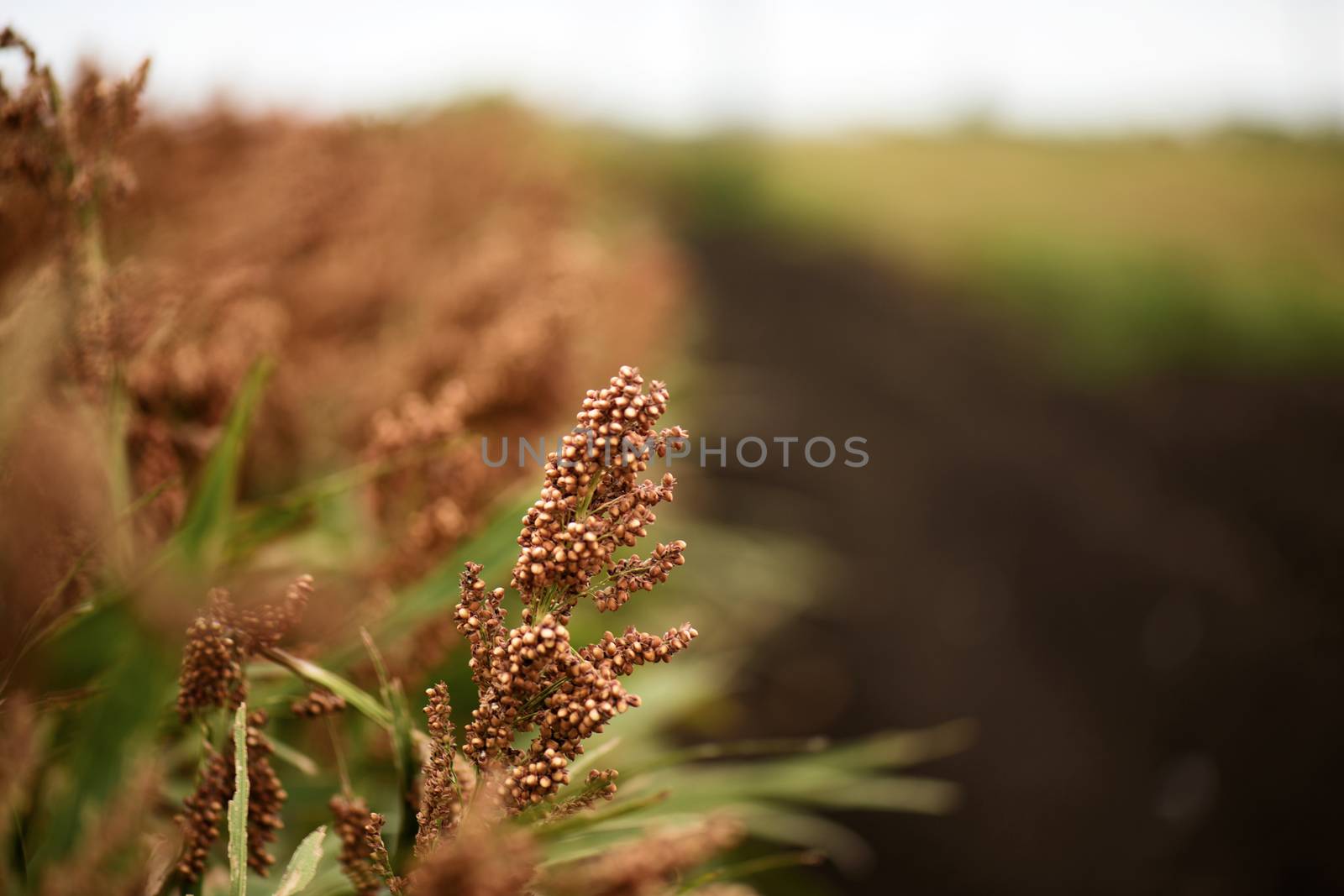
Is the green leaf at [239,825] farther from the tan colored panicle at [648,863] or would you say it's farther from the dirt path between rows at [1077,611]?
the dirt path between rows at [1077,611]

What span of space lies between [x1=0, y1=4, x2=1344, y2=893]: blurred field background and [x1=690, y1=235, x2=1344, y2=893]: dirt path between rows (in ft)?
0.05

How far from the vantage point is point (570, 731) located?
483 mm

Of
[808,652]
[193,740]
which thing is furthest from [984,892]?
[193,740]

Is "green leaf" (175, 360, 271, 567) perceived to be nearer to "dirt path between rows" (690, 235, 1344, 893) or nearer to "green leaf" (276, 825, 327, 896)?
"green leaf" (276, 825, 327, 896)

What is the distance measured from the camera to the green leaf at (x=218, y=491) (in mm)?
697

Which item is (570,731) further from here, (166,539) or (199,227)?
(199,227)

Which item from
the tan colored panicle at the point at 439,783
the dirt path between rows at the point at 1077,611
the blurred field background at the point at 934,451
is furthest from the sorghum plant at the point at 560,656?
the dirt path between rows at the point at 1077,611

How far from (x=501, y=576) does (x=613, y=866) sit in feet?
1.34

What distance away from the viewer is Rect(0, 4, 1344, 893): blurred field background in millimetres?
1403

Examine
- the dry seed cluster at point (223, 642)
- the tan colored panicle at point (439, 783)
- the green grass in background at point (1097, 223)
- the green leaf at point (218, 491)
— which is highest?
the green grass in background at point (1097, 223)

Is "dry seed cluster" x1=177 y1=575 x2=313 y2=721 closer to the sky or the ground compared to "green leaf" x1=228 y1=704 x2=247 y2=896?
closer to the sky

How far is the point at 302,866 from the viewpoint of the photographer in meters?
0.55

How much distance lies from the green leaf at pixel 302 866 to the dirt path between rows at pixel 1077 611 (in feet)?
7.34

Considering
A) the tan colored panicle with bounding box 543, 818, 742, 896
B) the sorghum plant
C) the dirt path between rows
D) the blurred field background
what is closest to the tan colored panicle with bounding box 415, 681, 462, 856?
the sorghum plant
